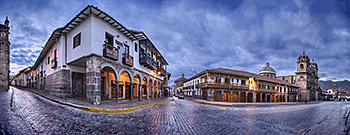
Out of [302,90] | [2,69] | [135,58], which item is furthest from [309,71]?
[2,69]

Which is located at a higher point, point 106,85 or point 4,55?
point 4,55

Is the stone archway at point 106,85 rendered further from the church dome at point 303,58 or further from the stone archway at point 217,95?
the church dome at point 303,58

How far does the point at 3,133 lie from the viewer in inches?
157

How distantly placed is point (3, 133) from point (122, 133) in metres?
3.11

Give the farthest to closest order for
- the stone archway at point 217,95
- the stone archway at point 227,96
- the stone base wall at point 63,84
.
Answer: the stone archway at point 227,96
the stone archway at point 217,95
the stone base wall at point 63,84

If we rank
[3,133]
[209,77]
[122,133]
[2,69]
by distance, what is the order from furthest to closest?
[209,77] → [2,69] → [122,133] → [3,133]

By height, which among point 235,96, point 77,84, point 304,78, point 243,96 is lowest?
point 243,96

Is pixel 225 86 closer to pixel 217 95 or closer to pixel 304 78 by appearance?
pixel 217 95

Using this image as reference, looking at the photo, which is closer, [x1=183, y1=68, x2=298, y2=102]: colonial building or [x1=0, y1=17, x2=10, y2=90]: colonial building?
[x1=0, y1=17, x2=10, y2=90]: colonial building

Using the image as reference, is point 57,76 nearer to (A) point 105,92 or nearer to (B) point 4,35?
(A) point 105,92

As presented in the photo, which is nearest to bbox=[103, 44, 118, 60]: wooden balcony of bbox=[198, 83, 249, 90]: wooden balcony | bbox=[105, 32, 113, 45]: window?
bbox=[105, 32, 113, 45]: window

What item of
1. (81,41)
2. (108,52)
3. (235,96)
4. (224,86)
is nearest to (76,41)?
(81,41)

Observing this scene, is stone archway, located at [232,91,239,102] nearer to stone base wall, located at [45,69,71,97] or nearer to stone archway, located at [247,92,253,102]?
stone archway, located at [247,92,253,102]

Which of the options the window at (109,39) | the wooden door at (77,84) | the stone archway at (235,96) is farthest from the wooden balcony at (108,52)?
the stone archway at (235,96)
